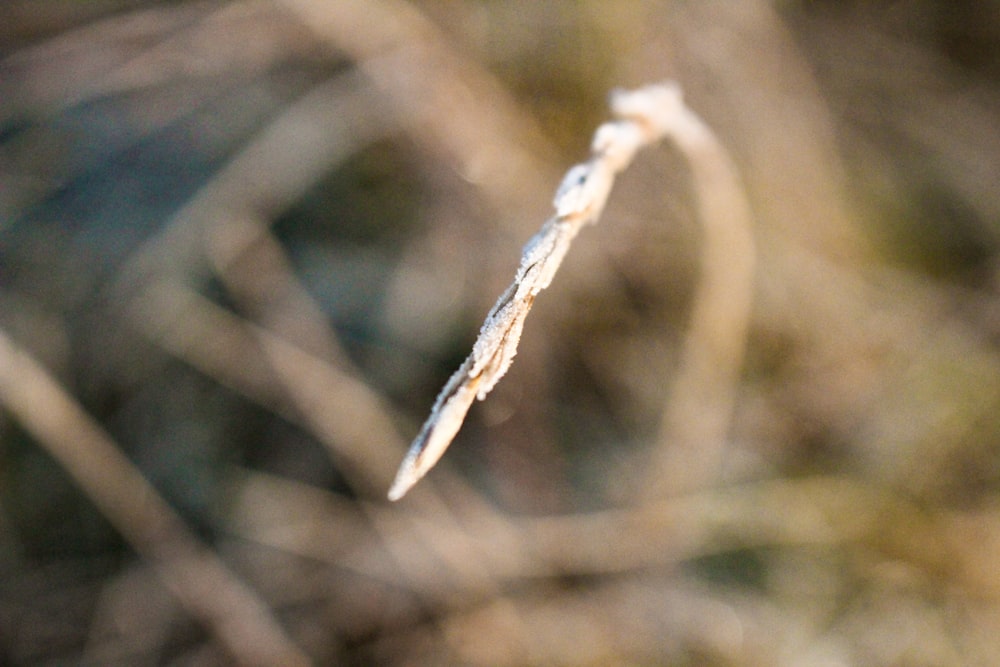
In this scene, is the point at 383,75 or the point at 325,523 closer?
the point at 325,523

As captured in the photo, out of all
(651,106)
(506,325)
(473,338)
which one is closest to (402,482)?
(506,325)

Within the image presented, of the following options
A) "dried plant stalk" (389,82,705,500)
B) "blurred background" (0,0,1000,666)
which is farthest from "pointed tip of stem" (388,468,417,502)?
"blurred background" (0,0,1000,666)

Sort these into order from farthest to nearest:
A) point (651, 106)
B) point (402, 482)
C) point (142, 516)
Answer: point (142, 516), point (651, 106), point (402, 482)

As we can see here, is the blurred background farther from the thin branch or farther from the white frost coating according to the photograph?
the white frost coating

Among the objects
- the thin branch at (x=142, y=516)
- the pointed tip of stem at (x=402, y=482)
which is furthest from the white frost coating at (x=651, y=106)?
the thin branch at (x=142, y=516)

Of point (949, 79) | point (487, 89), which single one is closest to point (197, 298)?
point (487, 89)

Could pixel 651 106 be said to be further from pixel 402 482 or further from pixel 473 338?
pixel 473 338

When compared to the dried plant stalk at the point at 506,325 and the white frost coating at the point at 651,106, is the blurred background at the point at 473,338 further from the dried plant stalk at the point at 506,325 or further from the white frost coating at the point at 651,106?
the dried plant stalk at the point at 506,325

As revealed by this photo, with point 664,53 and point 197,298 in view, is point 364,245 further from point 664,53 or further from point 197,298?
point 664,53
